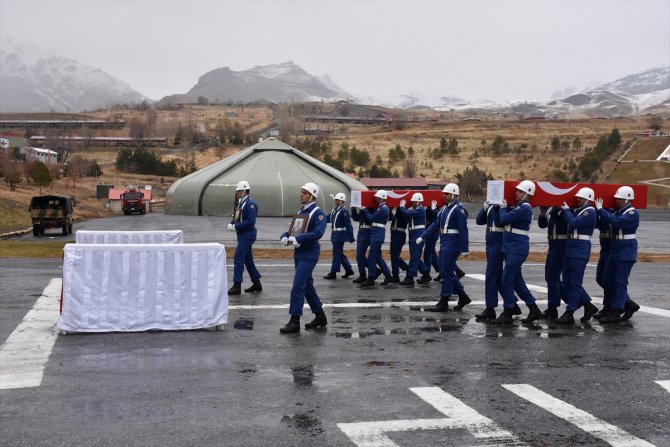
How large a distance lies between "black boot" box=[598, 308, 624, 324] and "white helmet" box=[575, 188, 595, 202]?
77.2 inches

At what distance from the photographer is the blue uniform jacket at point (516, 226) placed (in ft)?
39.4

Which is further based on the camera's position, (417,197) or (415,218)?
(415,218)

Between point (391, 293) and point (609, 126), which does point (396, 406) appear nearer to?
point (391, 293)

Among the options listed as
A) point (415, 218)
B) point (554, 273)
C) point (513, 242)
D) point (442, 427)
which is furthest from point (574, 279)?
point (442, 427)

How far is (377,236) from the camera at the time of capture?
1741cm

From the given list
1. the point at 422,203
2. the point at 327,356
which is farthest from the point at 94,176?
the point at 327,356

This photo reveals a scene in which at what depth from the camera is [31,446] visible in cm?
624

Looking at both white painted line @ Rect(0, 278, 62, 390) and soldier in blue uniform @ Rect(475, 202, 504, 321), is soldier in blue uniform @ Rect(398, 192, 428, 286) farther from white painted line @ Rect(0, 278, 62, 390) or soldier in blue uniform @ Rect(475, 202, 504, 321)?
white painted line @ Rect(0, 278, 62, 390)

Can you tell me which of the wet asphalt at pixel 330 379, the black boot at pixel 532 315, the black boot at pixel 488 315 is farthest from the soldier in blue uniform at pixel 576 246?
the black boot at pixel 488 315

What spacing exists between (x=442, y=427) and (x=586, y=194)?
6.45 metres

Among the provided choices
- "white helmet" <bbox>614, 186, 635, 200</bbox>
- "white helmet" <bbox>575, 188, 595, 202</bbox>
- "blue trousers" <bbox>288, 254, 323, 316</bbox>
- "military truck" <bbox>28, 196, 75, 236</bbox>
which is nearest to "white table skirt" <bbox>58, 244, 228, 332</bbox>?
"blue trousers" <bbox>288, 254, 323, 316</bbox>

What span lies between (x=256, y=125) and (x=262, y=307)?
170939mm

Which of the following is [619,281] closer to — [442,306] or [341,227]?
[442,306]

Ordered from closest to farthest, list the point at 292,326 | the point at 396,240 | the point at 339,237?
the point at 292,326, the point at 396,240, the point at 339,237
